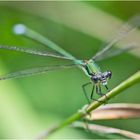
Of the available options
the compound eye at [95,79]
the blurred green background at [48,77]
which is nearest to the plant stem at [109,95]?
the compound eye at [95,79]

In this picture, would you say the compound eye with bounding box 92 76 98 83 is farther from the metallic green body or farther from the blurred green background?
the blurred green background

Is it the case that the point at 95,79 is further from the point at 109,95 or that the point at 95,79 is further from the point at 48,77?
the point at 48,77

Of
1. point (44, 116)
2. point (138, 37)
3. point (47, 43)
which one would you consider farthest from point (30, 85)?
point (138, 37)

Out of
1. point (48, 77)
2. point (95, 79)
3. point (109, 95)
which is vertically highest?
point (48, 77)

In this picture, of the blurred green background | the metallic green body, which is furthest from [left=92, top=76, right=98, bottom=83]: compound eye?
the blurred green background

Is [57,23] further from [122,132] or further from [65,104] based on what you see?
[122,132]

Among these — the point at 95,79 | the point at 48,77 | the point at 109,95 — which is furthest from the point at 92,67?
the point at 48,77

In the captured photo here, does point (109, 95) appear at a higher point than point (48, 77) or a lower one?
lower

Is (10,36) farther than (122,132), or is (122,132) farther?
(10,36)
